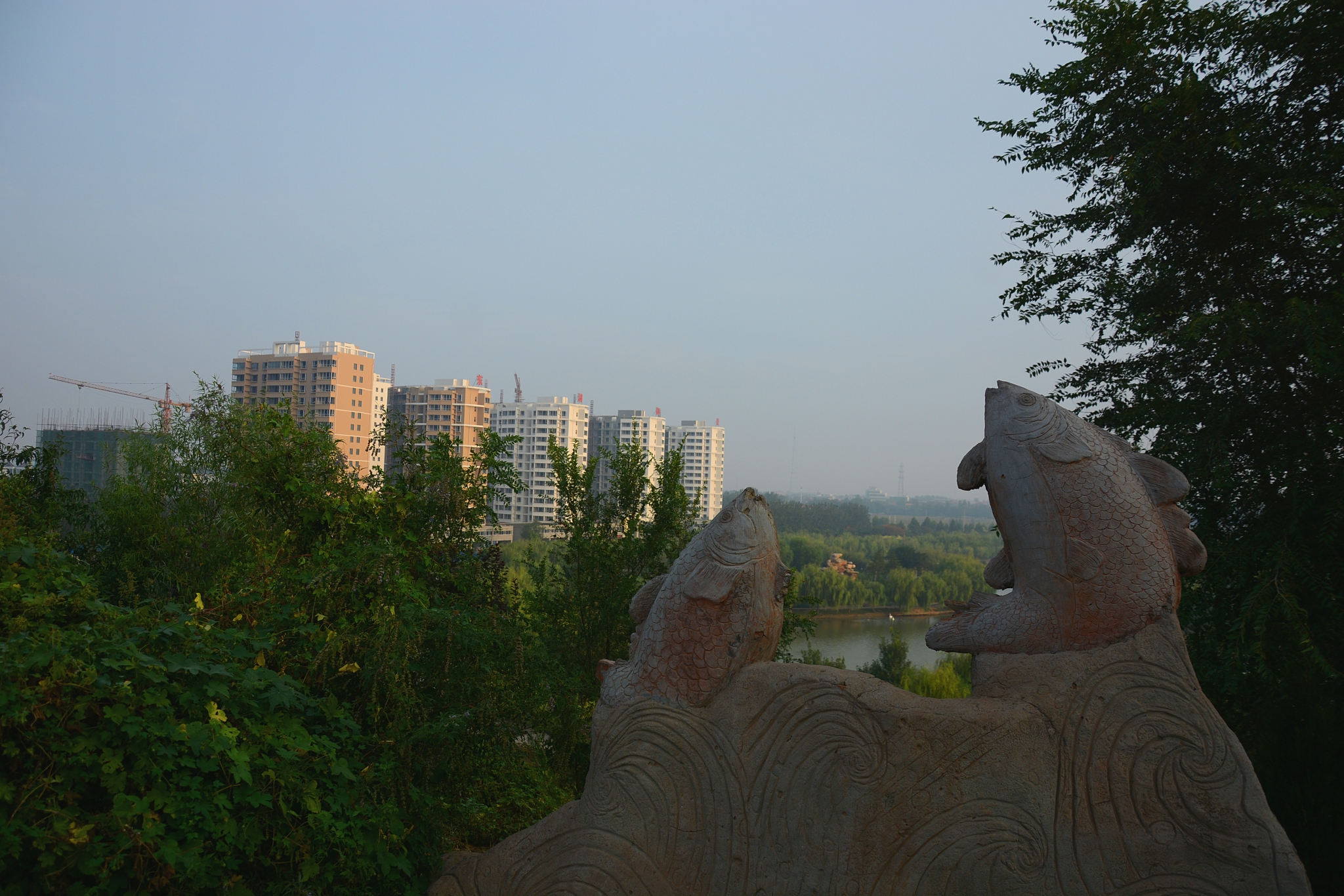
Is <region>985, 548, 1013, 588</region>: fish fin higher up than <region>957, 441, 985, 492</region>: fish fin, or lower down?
lower down

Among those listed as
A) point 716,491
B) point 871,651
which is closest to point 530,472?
point 716,491

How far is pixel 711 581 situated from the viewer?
9.87 ft

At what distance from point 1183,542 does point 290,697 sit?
11.6 feet

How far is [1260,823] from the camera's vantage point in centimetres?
254

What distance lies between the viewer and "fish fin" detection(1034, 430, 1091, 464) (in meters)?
2.97

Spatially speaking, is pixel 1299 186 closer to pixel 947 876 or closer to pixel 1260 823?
pixel 1260 823

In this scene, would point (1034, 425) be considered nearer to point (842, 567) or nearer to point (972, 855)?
point (972, 855)

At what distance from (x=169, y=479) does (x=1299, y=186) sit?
373 inches

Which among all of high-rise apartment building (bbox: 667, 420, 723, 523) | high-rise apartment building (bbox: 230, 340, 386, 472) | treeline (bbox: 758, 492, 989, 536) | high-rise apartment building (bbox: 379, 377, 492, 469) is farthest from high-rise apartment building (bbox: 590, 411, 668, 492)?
treeline (bbox: 758, 492, 989, 536)

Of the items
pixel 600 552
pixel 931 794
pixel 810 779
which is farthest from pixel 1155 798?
pixel 600 552

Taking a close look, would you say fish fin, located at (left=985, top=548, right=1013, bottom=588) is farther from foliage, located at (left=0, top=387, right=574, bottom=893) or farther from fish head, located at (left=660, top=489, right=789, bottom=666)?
foliage, located at (left=0, top=387, right=574, bottom=893)

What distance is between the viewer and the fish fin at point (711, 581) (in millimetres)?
2990

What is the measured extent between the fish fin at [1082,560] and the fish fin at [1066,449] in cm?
31

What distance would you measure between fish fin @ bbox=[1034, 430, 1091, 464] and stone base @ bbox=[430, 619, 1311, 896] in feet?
2.18
